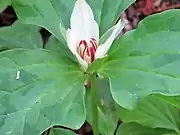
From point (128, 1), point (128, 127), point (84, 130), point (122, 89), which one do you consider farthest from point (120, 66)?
point (84, 130)

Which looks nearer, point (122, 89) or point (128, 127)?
point (122, 89)

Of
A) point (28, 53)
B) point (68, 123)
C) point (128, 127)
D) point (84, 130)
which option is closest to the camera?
point (68, 123)

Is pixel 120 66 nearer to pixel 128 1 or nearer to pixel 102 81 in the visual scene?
pixel 128 1

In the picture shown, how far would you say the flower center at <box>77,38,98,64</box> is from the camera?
117 centimetres

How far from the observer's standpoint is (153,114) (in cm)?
150

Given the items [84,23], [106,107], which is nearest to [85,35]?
[84,23]

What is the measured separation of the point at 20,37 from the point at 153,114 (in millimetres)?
567

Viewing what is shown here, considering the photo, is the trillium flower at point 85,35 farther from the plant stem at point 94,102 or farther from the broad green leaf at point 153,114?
the broad green leaf at point 153,114

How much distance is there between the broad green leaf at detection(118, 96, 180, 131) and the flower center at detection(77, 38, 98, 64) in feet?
1.13

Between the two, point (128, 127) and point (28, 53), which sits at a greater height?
point (28, 53)

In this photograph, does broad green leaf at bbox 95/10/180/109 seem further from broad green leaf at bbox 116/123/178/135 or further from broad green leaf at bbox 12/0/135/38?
broad green leaf at bbox 116/123/178/135

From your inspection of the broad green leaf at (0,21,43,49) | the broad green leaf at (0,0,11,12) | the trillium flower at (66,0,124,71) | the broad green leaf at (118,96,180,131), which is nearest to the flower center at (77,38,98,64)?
the trillium flower at (66,0,124,71)

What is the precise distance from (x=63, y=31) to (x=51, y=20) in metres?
0.09

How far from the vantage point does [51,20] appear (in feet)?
4.12
